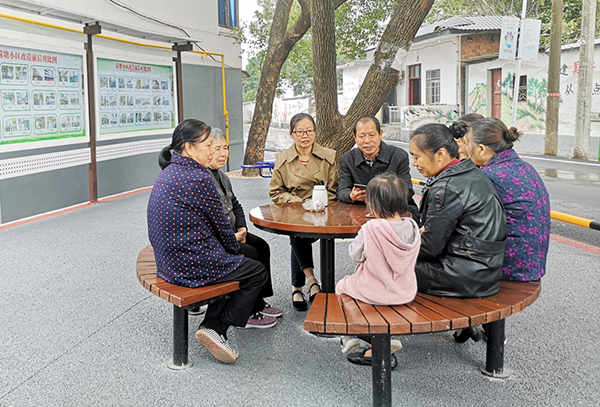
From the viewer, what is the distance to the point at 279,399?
2.97 m

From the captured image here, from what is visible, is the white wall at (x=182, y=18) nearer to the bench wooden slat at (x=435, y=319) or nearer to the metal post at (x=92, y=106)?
the metal post at (x=92, y=106)

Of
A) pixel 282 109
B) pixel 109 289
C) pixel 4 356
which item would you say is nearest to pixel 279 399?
pixel 4 356

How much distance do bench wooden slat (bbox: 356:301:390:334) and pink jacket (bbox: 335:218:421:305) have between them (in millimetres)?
70

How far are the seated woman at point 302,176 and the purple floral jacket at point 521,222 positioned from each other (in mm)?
1575

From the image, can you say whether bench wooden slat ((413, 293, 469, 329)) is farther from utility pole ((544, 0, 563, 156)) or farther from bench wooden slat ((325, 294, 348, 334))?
utility pole ((544, 0, 563, 156))

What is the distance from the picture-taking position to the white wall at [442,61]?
23.7 meters

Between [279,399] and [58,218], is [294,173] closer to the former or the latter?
[279,399]

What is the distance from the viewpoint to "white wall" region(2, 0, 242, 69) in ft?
30.5

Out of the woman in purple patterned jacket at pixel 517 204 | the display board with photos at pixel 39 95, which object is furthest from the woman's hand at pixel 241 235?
the display board with photos at pixel 39 95

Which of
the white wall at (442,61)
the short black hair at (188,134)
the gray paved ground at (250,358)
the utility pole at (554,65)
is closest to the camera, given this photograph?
the gray paved ground at (250,358)

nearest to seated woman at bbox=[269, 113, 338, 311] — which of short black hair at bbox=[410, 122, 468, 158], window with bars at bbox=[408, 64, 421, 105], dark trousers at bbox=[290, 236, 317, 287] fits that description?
dark trousers at bbox=[290, 236, 317, 287]

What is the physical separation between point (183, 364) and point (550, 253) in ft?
13.4

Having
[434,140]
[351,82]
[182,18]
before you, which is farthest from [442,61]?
[434,140]

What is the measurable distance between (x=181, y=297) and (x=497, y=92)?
20264mm
